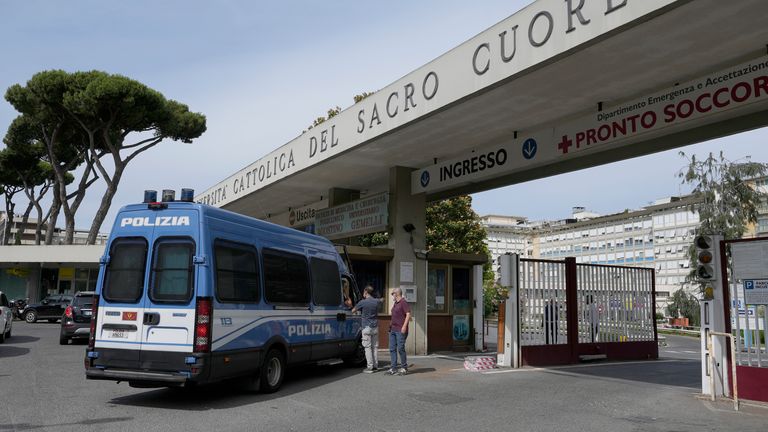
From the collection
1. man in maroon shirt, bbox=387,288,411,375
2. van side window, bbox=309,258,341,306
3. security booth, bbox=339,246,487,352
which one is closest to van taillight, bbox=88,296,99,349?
van side window, bbox=309,258,341,306

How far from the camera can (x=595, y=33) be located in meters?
7.89

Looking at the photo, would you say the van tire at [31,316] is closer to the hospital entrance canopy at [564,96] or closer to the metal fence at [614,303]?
the hospital entrance canopy at [564,96]

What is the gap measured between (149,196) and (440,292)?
9640mm

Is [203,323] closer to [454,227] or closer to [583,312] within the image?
[583,312]

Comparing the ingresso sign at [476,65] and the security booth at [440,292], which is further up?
the ingresso sign at [476,65]

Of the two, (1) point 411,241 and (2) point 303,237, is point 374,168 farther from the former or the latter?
(2) point 303,237

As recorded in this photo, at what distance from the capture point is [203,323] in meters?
7.63

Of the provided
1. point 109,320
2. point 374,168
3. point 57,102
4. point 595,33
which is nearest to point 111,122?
point 57,102

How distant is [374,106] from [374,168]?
3.43 m

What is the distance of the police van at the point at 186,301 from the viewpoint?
25.1 ft

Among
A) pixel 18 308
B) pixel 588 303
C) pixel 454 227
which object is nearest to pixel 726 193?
pixel 454 227

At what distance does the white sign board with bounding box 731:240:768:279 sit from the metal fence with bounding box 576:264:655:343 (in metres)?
4.87

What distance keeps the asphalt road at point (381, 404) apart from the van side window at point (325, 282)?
137cm

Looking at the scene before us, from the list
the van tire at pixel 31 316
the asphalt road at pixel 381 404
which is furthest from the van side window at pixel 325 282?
the van tire at pixel 31 316
